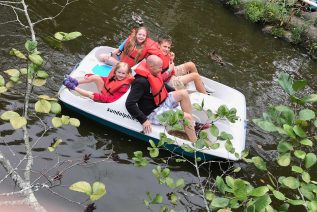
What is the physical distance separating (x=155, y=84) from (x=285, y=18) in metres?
6.86

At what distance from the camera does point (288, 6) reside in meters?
11.2

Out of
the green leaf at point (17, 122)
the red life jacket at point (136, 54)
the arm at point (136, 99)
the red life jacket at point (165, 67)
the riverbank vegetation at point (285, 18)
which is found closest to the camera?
the green leaf at point (17, 122)

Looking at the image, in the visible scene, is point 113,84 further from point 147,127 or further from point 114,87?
point 147,127

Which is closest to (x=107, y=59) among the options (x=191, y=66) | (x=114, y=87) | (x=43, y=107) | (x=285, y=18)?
(x=114, y=87)

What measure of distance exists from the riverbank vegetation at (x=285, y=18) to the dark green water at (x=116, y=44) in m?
0.27

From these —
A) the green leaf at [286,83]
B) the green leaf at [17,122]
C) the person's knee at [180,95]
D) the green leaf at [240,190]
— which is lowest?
the person's knee at [180,95]

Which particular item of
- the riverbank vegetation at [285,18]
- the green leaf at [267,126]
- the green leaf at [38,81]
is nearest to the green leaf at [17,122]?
the green leaf at [38,81]

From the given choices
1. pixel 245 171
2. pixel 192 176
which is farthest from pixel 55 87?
pixel 245 171

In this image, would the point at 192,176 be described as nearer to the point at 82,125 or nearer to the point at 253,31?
the point at 82,125

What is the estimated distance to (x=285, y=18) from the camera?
10445mm

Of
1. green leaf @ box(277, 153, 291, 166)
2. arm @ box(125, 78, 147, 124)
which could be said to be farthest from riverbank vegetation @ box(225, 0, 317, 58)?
green leaf @ box(277, 153, 291, 166)

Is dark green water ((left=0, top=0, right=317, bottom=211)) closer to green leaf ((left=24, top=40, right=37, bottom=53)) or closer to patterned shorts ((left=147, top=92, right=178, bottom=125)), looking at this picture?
patterned shorts ((left=147, top=92, right=178, bottom=125))

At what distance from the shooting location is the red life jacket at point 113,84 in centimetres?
486

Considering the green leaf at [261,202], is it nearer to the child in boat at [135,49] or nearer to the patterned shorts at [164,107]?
the patterned shorts at [164,107]
